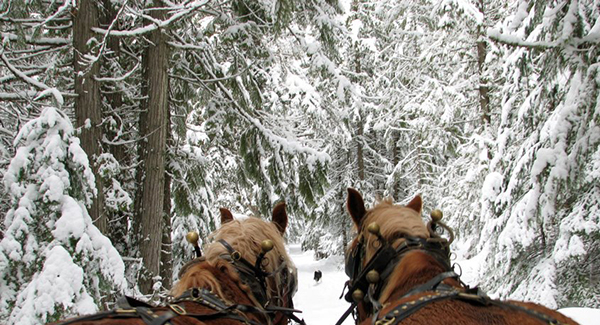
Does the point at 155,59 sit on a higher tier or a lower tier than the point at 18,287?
higher

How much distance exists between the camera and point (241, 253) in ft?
7.86

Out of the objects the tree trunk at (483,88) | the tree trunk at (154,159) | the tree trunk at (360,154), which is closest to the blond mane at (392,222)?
the tree trunk at (154,159)

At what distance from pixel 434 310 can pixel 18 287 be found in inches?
136

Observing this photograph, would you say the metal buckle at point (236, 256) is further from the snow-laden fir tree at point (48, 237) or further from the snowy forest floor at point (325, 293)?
the snowy forest floor at point (325, 293)

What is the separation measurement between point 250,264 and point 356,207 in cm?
86

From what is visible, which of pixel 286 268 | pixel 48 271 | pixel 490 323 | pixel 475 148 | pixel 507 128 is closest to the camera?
pixel 490 323

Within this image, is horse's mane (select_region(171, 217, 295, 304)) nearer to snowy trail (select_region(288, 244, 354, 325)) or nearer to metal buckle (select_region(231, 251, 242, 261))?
metal buckle (select_region(231, 251, 242, 261))

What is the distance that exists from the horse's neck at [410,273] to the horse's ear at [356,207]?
2.18 feet

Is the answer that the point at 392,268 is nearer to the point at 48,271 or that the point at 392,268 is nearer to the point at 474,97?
the point at 48,271

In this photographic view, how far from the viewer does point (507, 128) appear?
693 cm

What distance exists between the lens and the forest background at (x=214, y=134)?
3316 mm

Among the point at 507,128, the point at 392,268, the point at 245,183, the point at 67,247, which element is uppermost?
the point at 507,128

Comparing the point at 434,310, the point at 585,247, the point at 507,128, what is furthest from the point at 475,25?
the point at 434,310

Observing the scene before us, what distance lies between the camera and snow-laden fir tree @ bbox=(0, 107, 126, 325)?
3.09 metres
